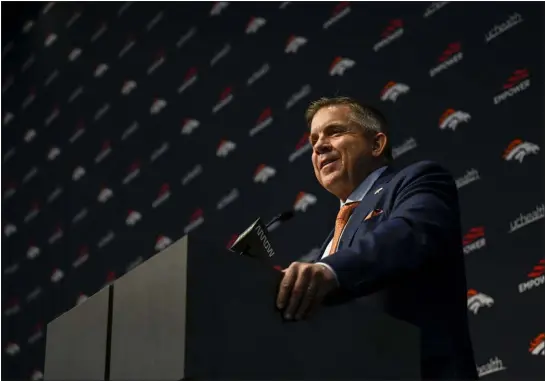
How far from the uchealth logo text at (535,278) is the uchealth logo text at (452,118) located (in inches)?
27.2

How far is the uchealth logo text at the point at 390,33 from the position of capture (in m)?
4.25

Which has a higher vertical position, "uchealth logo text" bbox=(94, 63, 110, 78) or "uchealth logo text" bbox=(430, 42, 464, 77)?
"uchealth logo text" bbox=(94, 63, 110, 78)

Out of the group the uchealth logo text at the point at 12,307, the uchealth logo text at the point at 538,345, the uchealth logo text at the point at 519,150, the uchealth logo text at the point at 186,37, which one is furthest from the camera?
the uchealth logo text at the point at 12,307

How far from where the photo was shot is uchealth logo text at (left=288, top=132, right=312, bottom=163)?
4.39 m

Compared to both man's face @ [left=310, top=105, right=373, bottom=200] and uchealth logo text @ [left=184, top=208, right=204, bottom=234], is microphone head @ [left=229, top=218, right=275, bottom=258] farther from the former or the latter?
uchealth logo text @ [left=184, top=208, right=204, bottom=234]

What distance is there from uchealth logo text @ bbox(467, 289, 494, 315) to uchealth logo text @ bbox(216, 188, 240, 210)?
1.42 m

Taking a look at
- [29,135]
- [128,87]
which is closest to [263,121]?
[128,87]

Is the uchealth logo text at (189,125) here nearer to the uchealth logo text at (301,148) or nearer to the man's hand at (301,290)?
the uchealth logo text at (301,148)

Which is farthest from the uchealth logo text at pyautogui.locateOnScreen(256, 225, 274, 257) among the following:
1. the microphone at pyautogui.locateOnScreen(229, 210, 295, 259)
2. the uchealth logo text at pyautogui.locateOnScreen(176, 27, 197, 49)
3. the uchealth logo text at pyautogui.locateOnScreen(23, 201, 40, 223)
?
the uchealth logo text at pyautogui.locateOnScreen(23, 201, 40, 223)

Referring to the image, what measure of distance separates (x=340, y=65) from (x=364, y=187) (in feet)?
7.86

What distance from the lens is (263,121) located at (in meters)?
4.62

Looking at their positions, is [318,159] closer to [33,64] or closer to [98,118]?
[98,118]

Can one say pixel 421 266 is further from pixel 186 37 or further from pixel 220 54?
pixel 186 37

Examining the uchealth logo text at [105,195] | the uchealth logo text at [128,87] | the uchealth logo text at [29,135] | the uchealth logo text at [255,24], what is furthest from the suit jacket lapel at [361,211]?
the uchealth logo text at [29,135]
